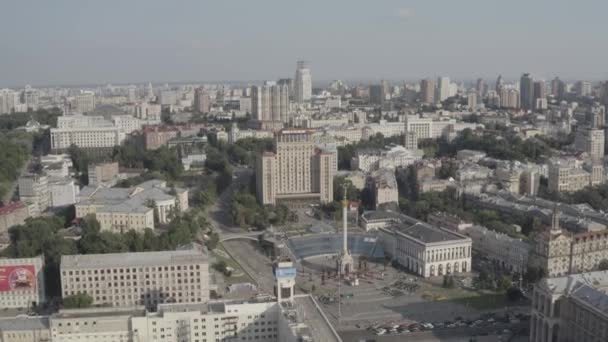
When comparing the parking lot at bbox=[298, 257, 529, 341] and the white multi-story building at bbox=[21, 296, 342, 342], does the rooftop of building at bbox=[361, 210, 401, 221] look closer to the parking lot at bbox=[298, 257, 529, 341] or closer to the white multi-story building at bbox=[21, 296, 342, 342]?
the parking lot at bbox=[298, 257, 529, 341]

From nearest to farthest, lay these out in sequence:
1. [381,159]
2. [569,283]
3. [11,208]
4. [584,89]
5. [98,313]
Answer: [98,313]
[569,283]
[11,208]
[381,159]
[584,89]

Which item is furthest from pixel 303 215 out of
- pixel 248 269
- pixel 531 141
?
pixel 531 141

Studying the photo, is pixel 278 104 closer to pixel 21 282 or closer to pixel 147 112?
pixel 147 112

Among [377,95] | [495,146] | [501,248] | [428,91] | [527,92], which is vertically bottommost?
[501,248]

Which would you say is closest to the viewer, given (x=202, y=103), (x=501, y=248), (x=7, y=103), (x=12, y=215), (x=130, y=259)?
(x=130, y=259)

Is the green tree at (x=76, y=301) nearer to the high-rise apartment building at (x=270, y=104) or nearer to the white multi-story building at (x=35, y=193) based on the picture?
the white multi-story building at (x=35, y=193)

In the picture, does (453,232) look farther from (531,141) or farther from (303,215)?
(531,141)

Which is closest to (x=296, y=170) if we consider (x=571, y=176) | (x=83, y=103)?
(x=571, y=176)
